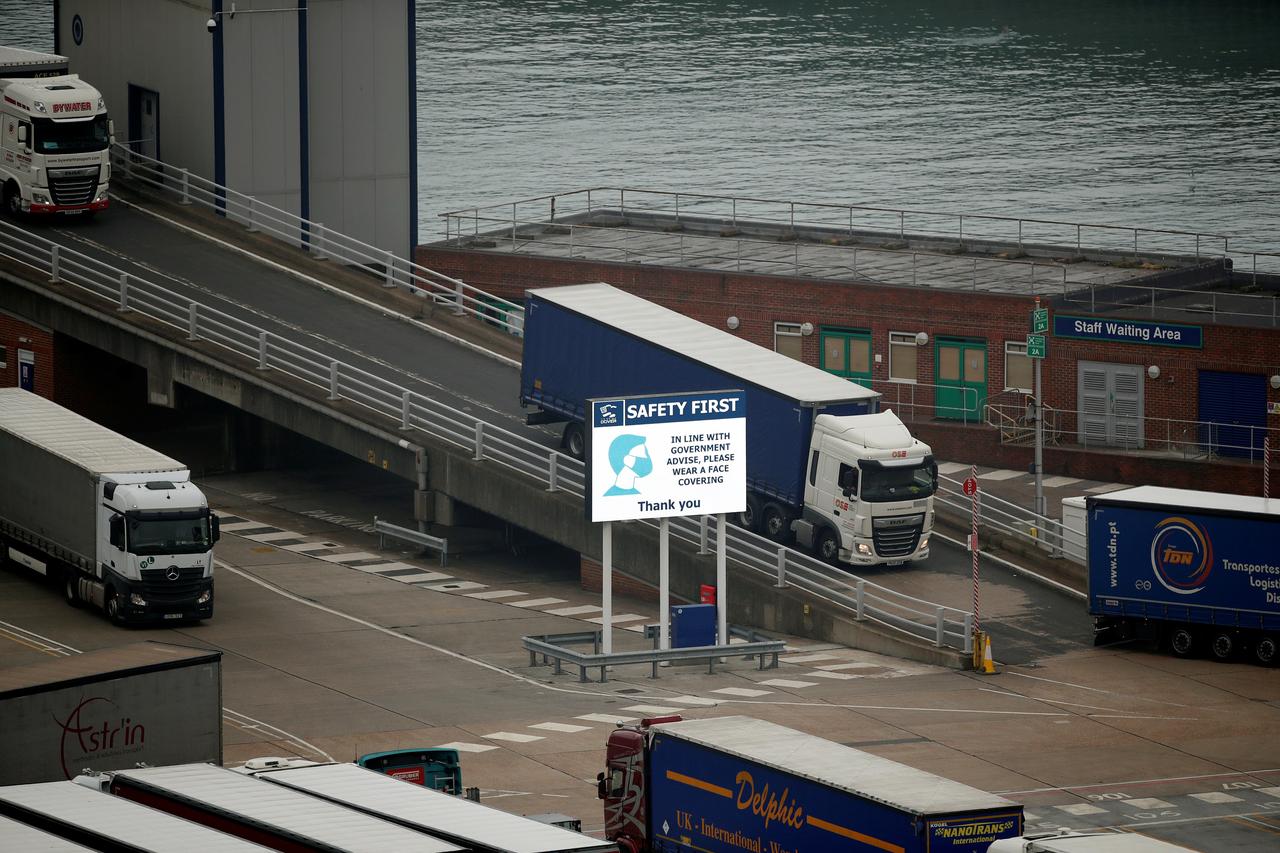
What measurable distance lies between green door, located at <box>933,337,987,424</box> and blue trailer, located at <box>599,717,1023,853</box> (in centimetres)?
3278

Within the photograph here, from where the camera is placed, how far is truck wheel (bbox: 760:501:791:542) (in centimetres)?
4597

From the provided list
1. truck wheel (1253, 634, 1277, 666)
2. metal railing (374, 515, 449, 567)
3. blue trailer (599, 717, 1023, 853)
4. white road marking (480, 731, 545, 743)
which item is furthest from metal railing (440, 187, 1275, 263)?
→ blue trailer (599, 717, 1023, 853)

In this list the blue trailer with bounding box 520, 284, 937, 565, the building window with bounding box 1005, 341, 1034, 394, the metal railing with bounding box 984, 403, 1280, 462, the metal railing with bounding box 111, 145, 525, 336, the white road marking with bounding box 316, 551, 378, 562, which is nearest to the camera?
the blue trailer with bounding box 520, 284, 937, 565

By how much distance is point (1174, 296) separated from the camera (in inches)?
2323

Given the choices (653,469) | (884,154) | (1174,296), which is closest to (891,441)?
(653,469)

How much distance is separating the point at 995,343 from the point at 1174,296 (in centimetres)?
521

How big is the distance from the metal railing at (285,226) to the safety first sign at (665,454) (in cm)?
1753

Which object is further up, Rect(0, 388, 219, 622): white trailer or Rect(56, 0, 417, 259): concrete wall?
Rect(56, 0, 417, 259): concrete wall

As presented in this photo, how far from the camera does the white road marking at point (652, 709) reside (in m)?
36.9

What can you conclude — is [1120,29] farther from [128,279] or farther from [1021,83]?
[128,279]

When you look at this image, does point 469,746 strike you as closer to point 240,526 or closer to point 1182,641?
point 1182,641

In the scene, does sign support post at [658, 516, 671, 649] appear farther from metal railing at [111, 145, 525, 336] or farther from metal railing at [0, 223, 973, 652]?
metal railing at [111, 145, 525, 336]

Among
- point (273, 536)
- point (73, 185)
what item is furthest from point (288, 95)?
point (273, 536)

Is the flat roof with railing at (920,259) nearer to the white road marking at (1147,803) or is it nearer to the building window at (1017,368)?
the building window at (1017,368)
